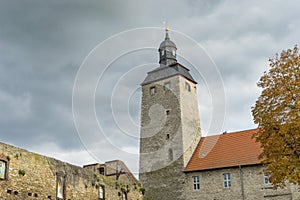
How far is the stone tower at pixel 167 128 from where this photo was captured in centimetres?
3036

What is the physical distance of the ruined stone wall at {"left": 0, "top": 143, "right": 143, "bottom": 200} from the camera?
15.5m

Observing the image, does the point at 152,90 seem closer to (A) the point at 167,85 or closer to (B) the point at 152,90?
(B) the point at 152,90

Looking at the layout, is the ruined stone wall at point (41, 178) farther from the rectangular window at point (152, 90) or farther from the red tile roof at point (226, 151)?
the rectangular window at point (152, 90)

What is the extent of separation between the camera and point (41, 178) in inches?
684

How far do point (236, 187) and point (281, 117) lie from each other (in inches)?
577

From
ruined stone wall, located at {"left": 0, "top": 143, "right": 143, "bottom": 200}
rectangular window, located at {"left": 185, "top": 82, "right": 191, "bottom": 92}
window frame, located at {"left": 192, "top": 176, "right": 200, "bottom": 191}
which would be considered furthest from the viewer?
rectangular window, located at {"left": 185, "top": 82, "right": 191, "bottom": 92}

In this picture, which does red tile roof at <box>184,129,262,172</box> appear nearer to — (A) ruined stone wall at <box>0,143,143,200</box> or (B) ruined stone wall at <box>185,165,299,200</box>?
(B) ruined stone wall at <box>185,165,299,200</box>

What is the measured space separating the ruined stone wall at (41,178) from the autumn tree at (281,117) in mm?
10374

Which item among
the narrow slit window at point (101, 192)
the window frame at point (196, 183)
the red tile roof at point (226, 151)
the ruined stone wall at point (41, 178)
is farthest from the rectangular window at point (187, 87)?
the narrow slit window at point (101, 192)

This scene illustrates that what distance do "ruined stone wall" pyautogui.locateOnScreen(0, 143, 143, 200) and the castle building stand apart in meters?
8.72

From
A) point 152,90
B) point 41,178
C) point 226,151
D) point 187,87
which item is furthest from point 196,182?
point 41,178

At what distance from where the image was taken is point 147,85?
35094 millimetres

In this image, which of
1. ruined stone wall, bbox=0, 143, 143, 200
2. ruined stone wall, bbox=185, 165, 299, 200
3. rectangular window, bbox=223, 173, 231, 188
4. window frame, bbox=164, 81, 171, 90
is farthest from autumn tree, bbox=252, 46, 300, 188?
window frame, bbox=164, 81, 171, 90

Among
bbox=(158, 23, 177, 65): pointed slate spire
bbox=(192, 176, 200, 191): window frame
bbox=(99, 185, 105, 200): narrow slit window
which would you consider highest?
bbox=(158, 23, 177, 65): pointed slate spire
